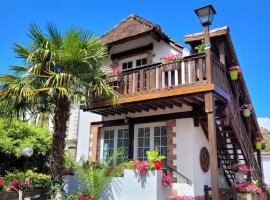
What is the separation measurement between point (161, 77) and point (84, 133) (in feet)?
17.8

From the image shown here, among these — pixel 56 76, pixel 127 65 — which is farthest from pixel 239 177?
pixel 56 76

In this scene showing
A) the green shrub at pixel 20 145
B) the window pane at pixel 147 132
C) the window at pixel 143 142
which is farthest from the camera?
the green shrub at pixel 20 145

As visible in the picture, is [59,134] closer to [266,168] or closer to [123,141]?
[123,141]

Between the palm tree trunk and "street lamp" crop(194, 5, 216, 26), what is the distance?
15.4ft

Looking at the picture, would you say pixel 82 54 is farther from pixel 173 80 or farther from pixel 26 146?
pixel 26 146

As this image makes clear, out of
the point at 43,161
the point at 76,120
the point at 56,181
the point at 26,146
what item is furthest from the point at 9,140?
the point at 56,181

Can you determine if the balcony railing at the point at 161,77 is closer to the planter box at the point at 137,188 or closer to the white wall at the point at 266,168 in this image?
the planter box at the point at 137,188

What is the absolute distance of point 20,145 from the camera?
12922 mm

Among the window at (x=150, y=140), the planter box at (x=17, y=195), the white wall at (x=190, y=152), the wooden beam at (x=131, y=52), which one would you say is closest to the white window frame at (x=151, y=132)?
the window at (x=150, y=140)

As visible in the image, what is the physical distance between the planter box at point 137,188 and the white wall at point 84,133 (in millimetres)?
4183

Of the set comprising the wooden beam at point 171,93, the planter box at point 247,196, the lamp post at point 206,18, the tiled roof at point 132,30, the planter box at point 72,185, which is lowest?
the planter box at point 247,196

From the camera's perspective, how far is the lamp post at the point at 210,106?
7.45 metres

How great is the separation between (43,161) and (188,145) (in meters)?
7.72

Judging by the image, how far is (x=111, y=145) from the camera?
1250 centimetres
